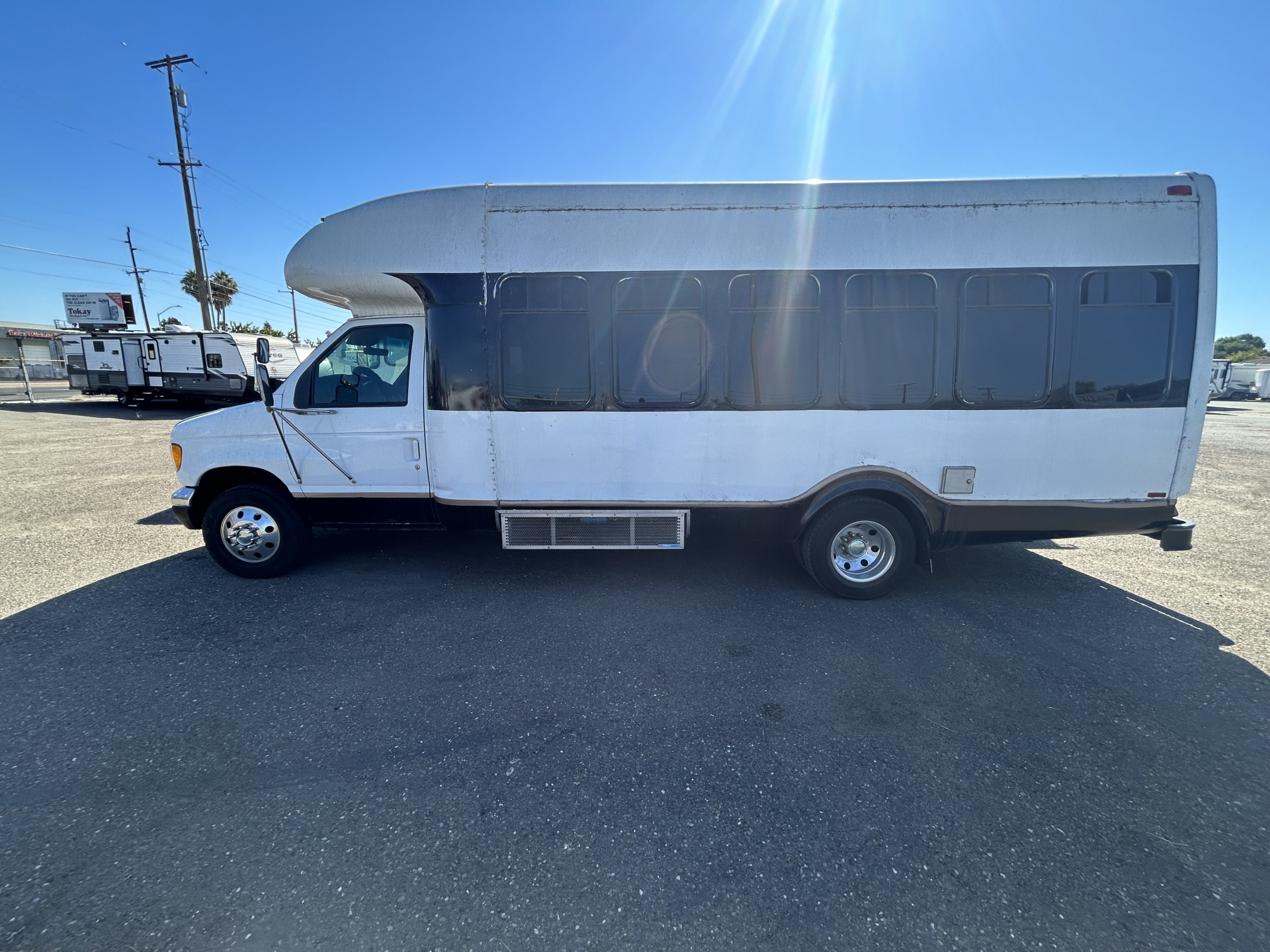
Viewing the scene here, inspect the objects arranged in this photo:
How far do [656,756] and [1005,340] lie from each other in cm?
385

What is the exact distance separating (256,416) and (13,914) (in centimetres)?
351

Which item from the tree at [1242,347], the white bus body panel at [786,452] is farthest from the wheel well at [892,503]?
the tree at [1242,347]

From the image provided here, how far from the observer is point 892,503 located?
4.31 m

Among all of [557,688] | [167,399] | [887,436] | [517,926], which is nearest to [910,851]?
[517,926]

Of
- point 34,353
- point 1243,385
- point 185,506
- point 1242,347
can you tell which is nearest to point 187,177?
point 185,506

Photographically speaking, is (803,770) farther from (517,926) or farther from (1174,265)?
(1174,265)

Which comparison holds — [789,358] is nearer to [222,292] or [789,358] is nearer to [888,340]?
[888,340]

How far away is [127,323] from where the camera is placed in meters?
32.2

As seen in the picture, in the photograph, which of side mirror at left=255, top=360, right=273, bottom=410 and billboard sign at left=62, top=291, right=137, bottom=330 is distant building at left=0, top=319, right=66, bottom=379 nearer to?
billboard sign at left=62, top=291, right=137, bottom=330

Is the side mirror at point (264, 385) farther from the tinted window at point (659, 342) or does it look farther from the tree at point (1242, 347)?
the tree at point (1242, 347)

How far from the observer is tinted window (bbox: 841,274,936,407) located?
13.2 ft

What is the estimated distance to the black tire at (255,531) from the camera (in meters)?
4.58

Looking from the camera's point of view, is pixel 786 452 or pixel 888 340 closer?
pixel 888 340

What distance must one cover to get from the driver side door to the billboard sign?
39.8 metres
